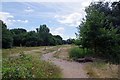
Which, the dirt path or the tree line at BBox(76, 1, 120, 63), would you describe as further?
the tree line at BBox(76, 1, 120, 63)

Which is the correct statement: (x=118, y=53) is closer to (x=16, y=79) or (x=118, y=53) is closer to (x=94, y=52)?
(x=94, y=52)

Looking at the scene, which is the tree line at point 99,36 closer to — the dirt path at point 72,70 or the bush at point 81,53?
the bush at point 81,53

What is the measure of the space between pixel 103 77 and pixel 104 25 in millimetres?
15651

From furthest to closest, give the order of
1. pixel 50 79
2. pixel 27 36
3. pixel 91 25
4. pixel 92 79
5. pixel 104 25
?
pixel 27 36, pixel 104 25, pixel 91 25, pixel 92 79, pixel 50 79

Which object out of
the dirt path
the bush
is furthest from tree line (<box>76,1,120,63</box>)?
the dirt path

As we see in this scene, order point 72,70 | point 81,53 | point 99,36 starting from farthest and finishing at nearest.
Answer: point 81,53, point 99,36, point 72,70

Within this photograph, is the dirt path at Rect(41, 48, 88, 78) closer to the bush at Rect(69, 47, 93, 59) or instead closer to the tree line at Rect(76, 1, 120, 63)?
the tree line at Rect(76, 1, 120, 63)

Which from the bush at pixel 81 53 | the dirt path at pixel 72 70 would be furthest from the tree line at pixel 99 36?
the dirt path at pixel 72 70

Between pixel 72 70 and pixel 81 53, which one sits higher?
pixel 81 53

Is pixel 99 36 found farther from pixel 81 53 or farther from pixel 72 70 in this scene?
pixel 72 70

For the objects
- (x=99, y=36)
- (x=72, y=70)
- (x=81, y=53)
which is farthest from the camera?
(x=81, y=53)

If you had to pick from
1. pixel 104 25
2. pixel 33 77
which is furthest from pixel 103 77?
pixel 104 25

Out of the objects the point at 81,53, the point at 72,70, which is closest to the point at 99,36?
the point at 81,53

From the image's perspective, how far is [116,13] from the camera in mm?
32375
